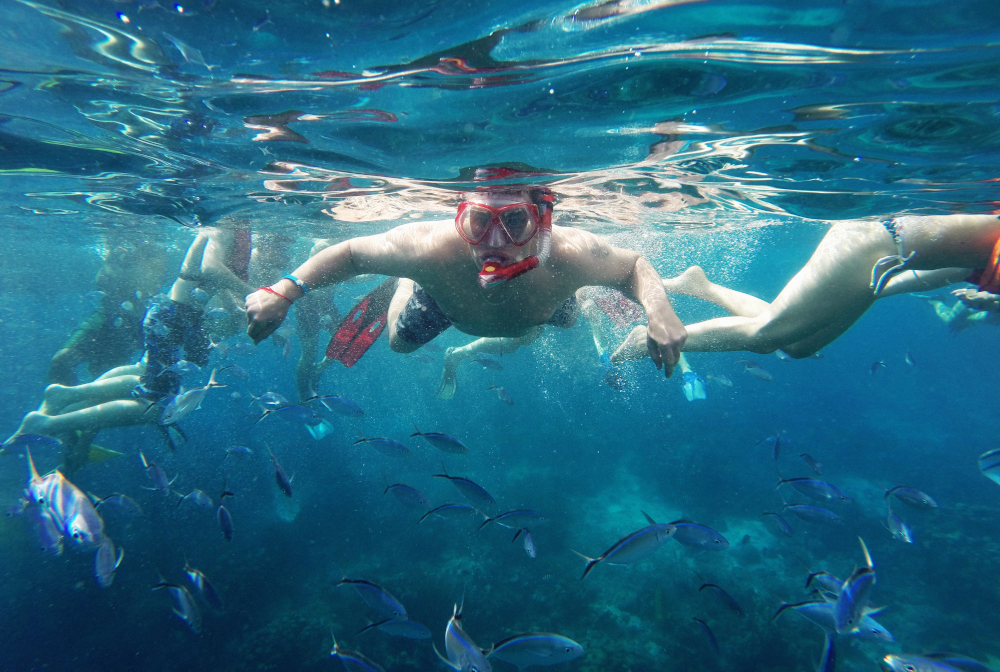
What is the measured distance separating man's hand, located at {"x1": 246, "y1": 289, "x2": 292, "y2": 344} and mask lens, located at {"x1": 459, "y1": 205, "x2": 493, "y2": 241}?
1.86 meters

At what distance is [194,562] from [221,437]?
23.7 metres

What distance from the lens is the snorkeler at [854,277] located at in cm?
454

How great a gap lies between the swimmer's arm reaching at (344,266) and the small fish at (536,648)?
12.6ft

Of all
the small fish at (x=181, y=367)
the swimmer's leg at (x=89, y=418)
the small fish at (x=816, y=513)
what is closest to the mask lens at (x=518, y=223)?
the small fish at (x=816, y=513)

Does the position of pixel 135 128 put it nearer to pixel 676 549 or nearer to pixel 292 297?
pixel 292 297

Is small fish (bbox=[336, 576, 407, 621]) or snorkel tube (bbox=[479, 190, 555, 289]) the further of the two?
small fish (bbox=[336, 576, 407, 621])

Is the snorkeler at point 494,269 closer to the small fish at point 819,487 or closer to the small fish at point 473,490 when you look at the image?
the small fish at point 473,490

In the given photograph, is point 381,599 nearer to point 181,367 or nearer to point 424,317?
point 424,317

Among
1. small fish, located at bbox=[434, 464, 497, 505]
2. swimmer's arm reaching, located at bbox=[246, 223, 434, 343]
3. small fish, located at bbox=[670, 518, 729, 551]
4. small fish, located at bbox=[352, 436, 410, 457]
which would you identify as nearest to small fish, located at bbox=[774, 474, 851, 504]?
small fish, located at bbox=[670, 518, 729, 551]

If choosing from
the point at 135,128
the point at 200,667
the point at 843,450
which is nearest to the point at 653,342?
the point at 135,128

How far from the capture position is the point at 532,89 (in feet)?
17.0

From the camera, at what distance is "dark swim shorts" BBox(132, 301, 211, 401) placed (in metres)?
8.17

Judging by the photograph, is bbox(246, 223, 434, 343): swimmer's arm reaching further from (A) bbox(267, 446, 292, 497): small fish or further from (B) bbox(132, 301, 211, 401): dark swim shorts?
(B) bbox(132, 301, 211, 401): dark swim shorts

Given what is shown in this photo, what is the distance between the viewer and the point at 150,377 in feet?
27.0
